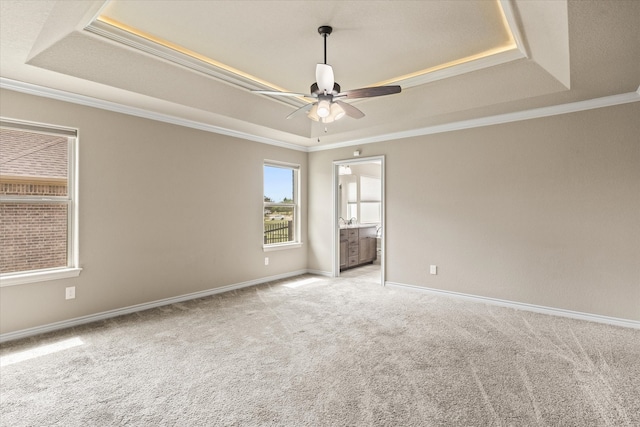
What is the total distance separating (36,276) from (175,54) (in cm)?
255

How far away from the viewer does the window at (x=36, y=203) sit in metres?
3.17

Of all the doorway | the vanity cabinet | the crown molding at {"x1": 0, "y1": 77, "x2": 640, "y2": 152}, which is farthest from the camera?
the vanity cabinet

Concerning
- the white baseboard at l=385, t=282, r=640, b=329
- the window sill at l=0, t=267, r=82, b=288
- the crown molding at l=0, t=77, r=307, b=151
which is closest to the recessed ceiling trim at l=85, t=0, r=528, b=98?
the crown molding at l=0, t=77, r=307, b=151

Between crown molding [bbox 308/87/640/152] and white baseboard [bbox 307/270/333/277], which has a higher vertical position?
crown molding [bbox 308/87/640/152]

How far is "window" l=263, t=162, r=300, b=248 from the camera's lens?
5.68m

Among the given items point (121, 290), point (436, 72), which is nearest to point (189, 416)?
point (121, 290)

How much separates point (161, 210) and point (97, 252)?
85cm

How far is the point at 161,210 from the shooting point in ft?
13.8

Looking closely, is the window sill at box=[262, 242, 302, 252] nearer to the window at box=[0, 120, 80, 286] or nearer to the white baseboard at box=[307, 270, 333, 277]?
the white baseboard at box=[307, 270, 333, 277]

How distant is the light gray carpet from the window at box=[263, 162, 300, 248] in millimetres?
1973

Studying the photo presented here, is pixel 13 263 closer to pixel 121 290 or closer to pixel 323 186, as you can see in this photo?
pixel 121 290

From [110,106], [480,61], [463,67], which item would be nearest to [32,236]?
[110,106]

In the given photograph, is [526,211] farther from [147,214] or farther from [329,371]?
[147,214]

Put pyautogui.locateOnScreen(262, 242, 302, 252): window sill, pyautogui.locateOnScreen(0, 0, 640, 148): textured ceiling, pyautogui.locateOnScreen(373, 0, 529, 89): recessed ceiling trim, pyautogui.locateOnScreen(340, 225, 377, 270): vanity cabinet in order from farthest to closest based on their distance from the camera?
pyautogui.locateOnScreen(340, 225, 377, 270): vanity cabinet → pyautogui.locateOnScreen(262, 242, 302, 252): window sill → pyautogui.locateOnScreen(373, 0, 529, 89): recessed ceiling trim → pyautogui.locateOnScreen(0, 0, 640, 148): textured ceiling
